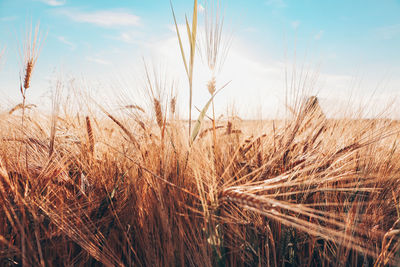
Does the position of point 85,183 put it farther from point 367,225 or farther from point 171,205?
point 367,225

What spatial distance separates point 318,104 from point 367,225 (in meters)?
0.61

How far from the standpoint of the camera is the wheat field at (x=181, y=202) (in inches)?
25.8

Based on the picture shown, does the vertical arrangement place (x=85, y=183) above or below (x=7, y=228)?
above

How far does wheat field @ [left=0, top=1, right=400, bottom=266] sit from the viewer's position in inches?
25.8

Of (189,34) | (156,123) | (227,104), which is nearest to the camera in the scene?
(189,34)

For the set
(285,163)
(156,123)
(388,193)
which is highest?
(156,123)

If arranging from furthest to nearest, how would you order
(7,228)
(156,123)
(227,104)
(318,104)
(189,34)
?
(227,104) < (318,104) < (156,123) < (189,34) < (7,228)

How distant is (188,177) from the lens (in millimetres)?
798

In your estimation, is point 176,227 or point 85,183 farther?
point 85,183

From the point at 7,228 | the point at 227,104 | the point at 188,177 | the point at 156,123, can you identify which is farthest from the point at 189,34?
the point at 7,228

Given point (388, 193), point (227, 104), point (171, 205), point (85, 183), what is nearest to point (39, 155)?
point (85, 183)

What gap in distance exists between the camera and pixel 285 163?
0.89m

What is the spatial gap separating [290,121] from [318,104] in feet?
1.08

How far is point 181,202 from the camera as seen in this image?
720 mm
